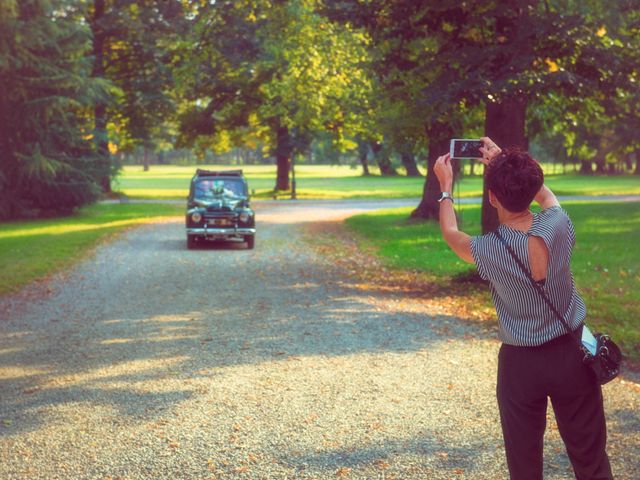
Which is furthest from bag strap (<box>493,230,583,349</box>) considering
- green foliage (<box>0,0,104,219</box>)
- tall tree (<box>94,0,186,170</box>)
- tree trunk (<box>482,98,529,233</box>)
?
tall tree (<box>94,0,186,170</box>)

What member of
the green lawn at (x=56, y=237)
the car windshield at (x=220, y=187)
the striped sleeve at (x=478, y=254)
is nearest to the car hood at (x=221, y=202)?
the car windshield at (x=220, y=187)

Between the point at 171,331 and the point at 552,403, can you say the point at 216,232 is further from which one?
the point at 552,403

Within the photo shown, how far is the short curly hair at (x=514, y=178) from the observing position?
3795 millimetres

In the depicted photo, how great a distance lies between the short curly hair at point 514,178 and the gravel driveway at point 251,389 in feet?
7.28

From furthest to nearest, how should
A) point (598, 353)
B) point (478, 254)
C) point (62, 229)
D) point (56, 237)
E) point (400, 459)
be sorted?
point (62, 229) < point (56, 237) < point (400, 459) < point (478, 254) < point (598, 353)

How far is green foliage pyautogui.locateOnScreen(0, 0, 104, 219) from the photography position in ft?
92.9

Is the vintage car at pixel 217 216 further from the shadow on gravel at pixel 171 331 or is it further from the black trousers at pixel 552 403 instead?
the black trousers at pixel 552 403

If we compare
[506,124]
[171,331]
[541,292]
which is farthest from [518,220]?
[506,124]

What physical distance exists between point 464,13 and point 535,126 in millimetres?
5741

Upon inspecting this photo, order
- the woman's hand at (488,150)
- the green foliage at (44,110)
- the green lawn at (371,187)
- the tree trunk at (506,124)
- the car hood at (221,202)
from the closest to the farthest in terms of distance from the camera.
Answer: the woman's hand at (488,150), the tree trunk at (506,124), the car hood at (221,202), the green foliage at (44,110), the green lawn at (371,187)

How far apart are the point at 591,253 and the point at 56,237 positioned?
13941mm

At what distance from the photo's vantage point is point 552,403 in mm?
3840

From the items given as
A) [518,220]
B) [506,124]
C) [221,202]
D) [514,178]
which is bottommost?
[221,202]

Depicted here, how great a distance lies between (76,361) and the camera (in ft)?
29.1
